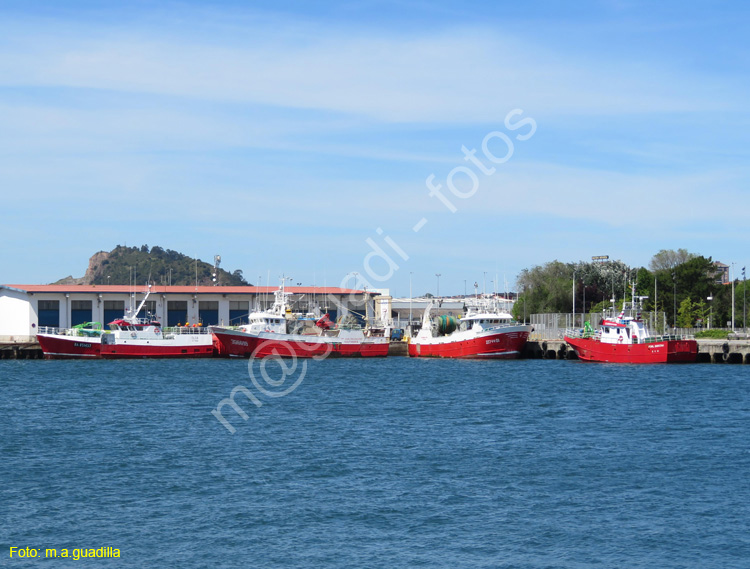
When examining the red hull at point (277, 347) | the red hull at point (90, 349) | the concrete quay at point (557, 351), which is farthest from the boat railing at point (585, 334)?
the red hull at point (90, 349)

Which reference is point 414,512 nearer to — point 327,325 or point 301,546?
point 301,546

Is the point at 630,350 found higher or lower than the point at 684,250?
lower

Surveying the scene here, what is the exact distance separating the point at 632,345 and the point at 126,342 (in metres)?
40.8

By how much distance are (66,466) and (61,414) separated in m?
12.6

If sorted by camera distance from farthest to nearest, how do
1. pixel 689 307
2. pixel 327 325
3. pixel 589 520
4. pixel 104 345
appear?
pixel 689 307, pixel 327 325, pixel 104 345, pixel 589 520

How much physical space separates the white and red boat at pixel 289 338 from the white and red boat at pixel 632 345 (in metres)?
19.9

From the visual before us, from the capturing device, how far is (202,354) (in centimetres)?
7494

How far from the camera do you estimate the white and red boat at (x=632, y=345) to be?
62.0 metres

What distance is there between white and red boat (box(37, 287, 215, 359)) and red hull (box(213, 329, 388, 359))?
7.74ft

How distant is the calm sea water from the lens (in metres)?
18.1

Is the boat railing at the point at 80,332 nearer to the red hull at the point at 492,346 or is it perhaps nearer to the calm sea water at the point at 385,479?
the calm sea water at the point at 385,479

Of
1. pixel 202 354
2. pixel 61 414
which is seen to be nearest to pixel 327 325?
pixel 202 354

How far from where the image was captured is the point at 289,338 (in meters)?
73.6

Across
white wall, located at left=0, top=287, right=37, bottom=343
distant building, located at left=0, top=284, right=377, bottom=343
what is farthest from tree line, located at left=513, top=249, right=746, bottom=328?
white wall, located at left=0, top=287, right=37, bottom=343
